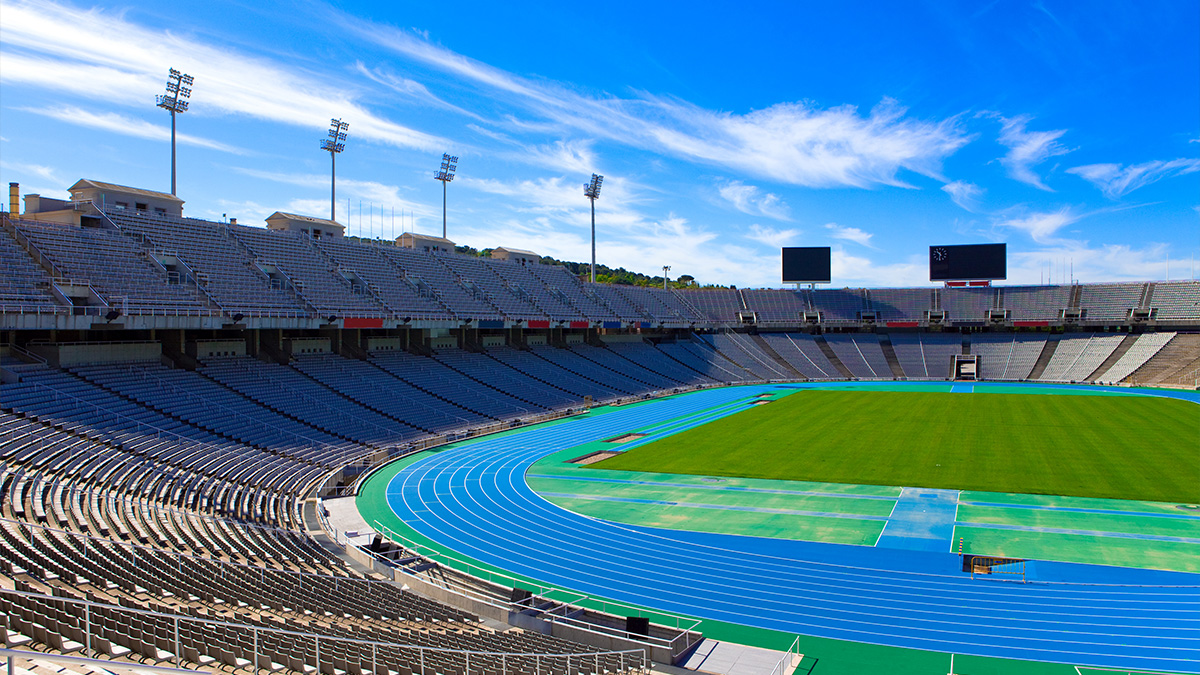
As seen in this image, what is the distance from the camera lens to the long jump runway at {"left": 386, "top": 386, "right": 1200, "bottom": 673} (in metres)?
13.1

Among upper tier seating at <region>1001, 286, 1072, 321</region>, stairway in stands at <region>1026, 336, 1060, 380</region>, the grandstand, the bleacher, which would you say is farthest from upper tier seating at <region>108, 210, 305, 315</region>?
upper tier seating at <region>1001, 286, 1072, 321</region>

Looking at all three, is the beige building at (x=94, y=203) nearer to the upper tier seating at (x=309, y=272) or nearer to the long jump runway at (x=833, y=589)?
the upper tier seating at (x=309, y=272)

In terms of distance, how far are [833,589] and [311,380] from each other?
86.3 ft

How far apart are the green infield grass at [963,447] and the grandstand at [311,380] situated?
446 inches

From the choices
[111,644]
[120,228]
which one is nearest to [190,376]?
[120,228]

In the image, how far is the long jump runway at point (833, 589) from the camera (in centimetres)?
1312

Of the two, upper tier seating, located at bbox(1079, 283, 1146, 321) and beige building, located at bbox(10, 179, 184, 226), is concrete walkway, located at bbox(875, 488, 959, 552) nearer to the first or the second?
beige building, located at bbox(10, 179, 184, 226)

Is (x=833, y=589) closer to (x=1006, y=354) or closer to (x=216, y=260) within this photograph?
(x=216, y=260)

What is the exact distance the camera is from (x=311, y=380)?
34312mm

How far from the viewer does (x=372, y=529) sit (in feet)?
65.9

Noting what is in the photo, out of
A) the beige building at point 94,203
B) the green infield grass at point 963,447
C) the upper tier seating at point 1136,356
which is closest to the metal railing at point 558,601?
the green infield grass at point 963,447

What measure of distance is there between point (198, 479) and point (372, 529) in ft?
16.4

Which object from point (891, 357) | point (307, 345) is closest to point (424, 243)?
point (307, 345)

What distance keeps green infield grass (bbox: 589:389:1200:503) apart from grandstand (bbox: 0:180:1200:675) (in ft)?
37.2
